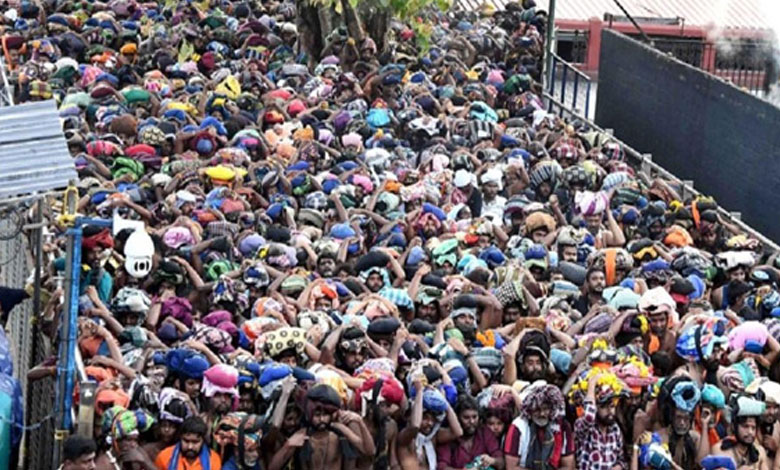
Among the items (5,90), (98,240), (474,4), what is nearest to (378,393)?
(98,240)

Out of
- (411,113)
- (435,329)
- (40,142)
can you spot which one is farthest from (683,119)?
(40,142)

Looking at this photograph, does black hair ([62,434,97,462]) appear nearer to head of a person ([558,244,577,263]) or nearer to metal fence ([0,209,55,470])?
metal fence ([0,209,55,470])

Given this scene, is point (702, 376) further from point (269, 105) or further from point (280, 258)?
point (269, 105)

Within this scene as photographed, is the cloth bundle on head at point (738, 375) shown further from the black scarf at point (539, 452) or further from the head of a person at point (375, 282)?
the head of a person at point (375, 282)

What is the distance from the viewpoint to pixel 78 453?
32.6ft

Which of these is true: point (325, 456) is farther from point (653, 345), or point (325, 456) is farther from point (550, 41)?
point (550, 41)

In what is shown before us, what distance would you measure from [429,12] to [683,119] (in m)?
4.79

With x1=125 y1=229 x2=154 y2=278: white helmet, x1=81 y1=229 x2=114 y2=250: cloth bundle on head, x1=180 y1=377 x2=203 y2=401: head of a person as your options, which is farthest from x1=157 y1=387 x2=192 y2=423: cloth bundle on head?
x1=81 y1=229 x2=114 y2=250: cloth bundle on head

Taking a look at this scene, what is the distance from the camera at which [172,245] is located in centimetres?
1388

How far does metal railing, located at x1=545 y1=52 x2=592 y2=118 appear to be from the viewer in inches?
848

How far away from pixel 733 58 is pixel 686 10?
4919 mm

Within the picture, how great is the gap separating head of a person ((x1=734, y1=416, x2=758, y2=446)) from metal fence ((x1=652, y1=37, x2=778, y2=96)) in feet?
35.6

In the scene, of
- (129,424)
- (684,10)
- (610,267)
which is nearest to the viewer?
(129,424)

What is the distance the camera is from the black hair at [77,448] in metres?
9.92
